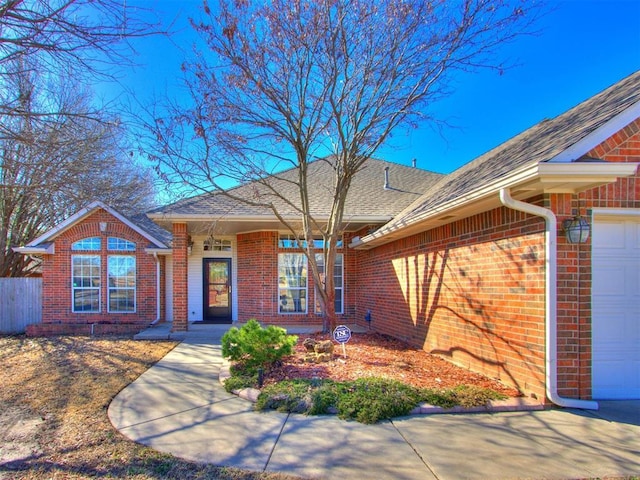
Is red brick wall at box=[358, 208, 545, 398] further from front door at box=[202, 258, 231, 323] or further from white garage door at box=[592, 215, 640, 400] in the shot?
front door at box=[202, 258, 231, 323]

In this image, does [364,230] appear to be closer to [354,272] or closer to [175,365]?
[354,272]

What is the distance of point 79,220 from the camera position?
12086 millimetres

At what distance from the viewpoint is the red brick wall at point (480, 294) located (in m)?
4.72

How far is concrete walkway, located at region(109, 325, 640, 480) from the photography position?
3.26 m

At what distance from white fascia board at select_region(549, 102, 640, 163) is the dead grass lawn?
432 centimetres

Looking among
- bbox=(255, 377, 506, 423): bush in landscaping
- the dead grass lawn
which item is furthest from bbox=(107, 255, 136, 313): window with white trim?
bbox=(255, 377, 506, 423): bush in landscaping

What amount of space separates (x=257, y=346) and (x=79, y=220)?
935cm

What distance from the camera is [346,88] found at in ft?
26.0

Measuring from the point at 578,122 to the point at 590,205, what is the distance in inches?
60.7

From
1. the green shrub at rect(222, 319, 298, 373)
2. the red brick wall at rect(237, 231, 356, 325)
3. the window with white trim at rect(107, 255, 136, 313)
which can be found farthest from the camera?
the window with white trim at rect(107, 255, 136, 313)

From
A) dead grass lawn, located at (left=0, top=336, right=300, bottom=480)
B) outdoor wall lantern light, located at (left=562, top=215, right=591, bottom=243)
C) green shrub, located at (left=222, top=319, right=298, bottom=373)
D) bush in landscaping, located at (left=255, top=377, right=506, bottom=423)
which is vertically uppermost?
outdoor wall lantern light, located at (left=562, top=215, right=591, bottom=243)

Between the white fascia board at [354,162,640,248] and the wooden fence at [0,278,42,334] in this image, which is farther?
the wooden fence at [0,278,42,334]

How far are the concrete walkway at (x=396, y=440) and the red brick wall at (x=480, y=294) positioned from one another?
2.65 ft

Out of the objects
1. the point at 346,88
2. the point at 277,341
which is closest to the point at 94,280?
the point at 277,341
